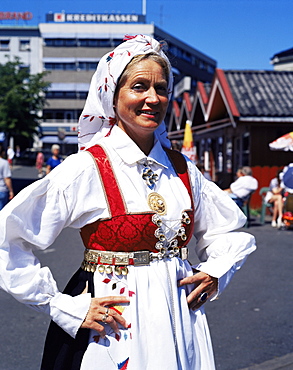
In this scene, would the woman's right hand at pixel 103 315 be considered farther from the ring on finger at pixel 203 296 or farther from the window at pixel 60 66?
the window at pixel 60 66

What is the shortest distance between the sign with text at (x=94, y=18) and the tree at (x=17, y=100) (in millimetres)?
25568

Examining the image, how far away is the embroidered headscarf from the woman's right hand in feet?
2.20

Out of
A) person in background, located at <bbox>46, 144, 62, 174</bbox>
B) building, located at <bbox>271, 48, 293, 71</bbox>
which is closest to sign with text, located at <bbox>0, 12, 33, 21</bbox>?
building, located at <bbox>271, 48, 293, 71</bbox>

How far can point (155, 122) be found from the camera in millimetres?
2062

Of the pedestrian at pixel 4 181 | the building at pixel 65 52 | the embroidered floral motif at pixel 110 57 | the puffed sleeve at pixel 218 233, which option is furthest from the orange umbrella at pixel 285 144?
the building at pixel 65 52

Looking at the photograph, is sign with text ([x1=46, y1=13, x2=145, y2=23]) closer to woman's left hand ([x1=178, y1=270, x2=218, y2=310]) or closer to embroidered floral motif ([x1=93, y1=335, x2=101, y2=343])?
woman's left hand ([x1=178, y1=270, x2=218, y2=310])

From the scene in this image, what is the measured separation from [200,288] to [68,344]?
0.54 metres

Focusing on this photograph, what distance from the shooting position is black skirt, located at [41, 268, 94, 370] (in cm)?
194

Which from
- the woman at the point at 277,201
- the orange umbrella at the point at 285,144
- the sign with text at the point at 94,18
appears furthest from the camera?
A: the sign with text at the point at 94,18

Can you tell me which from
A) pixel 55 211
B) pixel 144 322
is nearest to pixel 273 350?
pixel 144 322

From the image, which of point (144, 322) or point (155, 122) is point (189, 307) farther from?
point (155, 122)

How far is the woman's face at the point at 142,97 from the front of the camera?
202 centimetres

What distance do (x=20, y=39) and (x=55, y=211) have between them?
6674 cm

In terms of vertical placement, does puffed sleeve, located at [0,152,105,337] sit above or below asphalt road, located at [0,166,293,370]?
above
